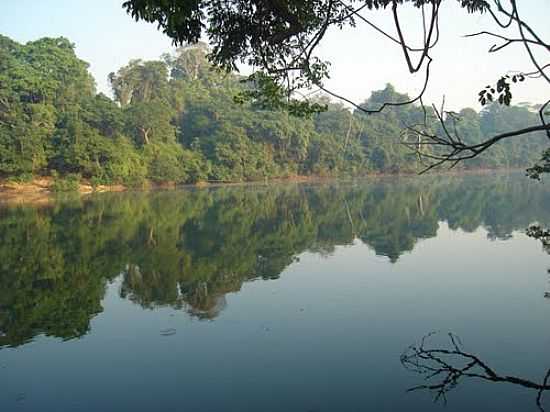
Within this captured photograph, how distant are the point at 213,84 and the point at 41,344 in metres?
51.0

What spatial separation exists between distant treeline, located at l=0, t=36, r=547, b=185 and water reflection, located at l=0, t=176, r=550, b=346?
7.79 metres

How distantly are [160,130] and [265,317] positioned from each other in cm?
3424

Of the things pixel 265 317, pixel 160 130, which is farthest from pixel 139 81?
pixel 265 317

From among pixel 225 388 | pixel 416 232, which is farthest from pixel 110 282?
pixel 416 232

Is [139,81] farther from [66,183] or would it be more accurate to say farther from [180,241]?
[180,241]

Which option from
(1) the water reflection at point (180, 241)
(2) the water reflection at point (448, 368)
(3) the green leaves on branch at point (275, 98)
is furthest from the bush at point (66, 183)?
(2) the water reflection at point (448, 368)

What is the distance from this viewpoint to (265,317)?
23.7 ft

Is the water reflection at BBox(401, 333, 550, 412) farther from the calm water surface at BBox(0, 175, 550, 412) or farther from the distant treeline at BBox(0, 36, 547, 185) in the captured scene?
the distant treeline at BBox(0, 36, 547, 185)

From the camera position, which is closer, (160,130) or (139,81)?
(160,130)

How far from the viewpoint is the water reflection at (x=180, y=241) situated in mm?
8297

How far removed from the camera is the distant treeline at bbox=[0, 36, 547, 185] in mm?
31578

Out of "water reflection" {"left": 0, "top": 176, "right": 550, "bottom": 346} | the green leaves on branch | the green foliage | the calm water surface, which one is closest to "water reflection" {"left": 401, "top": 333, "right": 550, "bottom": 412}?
the calm water surface

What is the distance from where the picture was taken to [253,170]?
43.7 meters

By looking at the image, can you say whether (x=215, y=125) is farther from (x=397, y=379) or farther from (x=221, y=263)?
(x=397, y=379)
